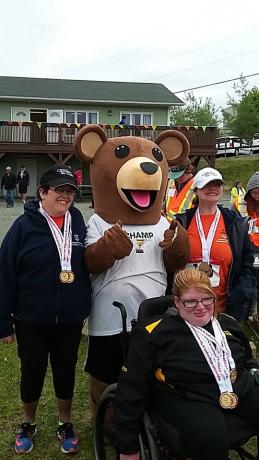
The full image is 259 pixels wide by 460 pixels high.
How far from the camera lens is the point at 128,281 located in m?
3.24

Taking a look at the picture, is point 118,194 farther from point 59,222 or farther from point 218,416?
point 218,416

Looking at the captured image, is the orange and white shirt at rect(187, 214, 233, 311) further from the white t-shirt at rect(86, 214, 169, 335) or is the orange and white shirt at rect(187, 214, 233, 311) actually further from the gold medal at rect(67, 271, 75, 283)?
the gold medal at rect(67, 271, 75, 283)

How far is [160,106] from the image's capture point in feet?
87.9

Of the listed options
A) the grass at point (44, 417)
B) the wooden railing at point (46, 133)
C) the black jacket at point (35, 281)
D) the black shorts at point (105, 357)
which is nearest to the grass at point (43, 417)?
the grass at point (44, 417)

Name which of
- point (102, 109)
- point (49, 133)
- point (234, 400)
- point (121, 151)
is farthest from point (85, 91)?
point (234, 400)

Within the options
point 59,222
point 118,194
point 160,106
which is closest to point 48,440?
point 59,222

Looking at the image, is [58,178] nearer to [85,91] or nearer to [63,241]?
Result: [63,241]

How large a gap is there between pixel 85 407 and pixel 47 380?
0.58 m

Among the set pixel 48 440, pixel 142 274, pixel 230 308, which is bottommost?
pixel 48 440

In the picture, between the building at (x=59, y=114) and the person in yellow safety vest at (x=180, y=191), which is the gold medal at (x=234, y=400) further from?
the building at (x=59, y=114)

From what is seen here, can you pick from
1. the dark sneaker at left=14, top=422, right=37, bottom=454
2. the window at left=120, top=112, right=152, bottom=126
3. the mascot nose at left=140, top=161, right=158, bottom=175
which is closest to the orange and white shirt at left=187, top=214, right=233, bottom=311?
the mascot nose at left=140, top=161, right=158, bottom=175

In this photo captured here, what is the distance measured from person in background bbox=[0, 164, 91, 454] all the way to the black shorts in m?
0.13

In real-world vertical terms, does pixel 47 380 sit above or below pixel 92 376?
below

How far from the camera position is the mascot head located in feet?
10.8
